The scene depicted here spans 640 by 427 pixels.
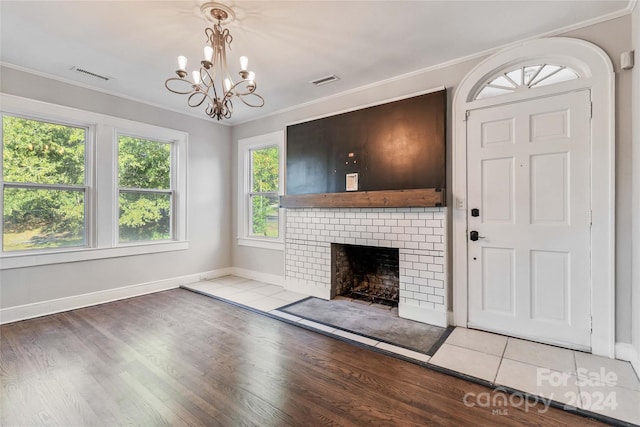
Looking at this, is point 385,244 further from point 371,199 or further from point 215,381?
point 215,381

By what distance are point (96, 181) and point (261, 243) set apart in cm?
242

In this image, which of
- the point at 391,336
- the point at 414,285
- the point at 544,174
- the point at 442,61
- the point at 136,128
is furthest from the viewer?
the point at 136,128

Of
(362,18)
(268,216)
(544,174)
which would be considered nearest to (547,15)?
(544,174)

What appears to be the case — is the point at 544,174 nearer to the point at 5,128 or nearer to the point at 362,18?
the point at 362,18

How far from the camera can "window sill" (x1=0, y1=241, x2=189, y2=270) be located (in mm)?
3283

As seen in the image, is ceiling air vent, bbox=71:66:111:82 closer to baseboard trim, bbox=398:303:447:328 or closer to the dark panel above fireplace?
the dark panel above fireplace

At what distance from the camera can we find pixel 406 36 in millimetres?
2725

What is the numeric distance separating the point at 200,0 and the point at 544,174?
325 centimetres

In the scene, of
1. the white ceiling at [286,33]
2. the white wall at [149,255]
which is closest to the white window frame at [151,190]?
the white wall at [149,255]

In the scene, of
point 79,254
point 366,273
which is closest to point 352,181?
point 366,273

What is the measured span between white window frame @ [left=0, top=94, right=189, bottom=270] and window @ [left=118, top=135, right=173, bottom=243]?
4.4 inches

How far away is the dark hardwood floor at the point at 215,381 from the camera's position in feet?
5.90

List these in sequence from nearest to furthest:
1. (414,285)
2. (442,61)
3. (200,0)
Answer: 1. (200,0)
2. (442,61)
3. (414,285)

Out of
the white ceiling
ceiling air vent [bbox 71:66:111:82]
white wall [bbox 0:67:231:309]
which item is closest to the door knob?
the white ceiling
